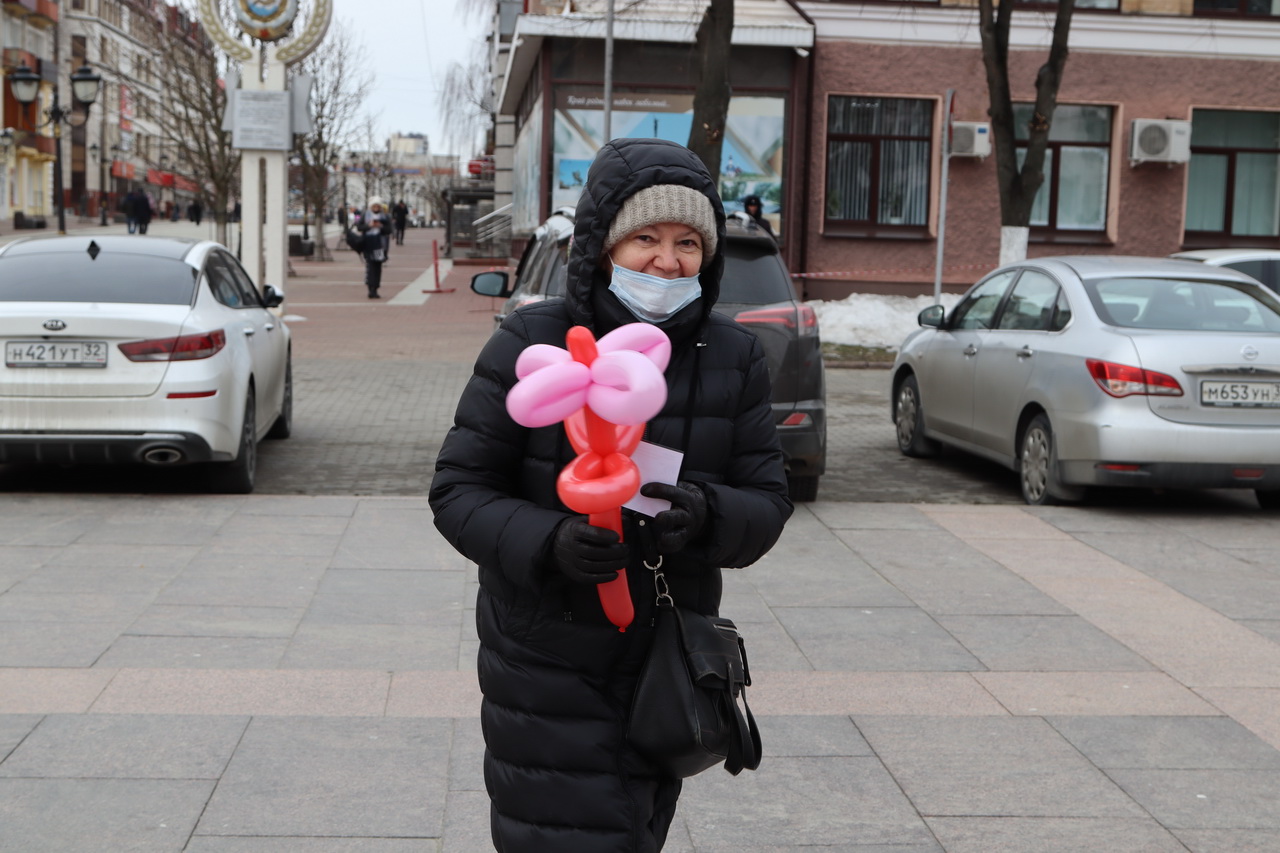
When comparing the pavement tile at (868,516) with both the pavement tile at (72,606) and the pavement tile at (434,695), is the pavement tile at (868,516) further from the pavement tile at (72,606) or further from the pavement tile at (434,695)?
the pavement tile at (72,606)

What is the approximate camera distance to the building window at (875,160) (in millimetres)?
25172

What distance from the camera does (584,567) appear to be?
97.7 inches

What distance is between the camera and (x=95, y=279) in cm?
898

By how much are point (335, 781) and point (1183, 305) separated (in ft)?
21.9

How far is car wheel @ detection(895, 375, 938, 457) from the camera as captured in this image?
11.4 metres

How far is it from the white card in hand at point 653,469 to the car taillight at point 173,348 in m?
6.54

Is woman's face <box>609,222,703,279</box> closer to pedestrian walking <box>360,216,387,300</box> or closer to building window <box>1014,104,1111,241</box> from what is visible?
building window <box>1014,104,1111,241</box>

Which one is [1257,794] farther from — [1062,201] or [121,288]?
[1062,201]

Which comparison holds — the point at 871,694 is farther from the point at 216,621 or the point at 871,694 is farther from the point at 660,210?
the point at 660,210

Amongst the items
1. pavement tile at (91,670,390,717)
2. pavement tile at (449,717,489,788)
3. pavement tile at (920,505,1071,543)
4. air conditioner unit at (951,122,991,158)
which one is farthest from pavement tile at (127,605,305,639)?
air conditioner unit at (951,122,991,158)

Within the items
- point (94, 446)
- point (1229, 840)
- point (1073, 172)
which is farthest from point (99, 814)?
point (1073, 172)

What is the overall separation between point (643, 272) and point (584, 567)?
22.6 inches

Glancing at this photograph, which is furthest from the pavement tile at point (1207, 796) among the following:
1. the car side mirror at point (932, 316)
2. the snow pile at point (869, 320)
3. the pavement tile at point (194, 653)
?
the snow pile at point (869, 320)

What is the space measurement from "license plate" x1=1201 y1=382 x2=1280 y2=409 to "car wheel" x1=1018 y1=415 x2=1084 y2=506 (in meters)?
0.93
